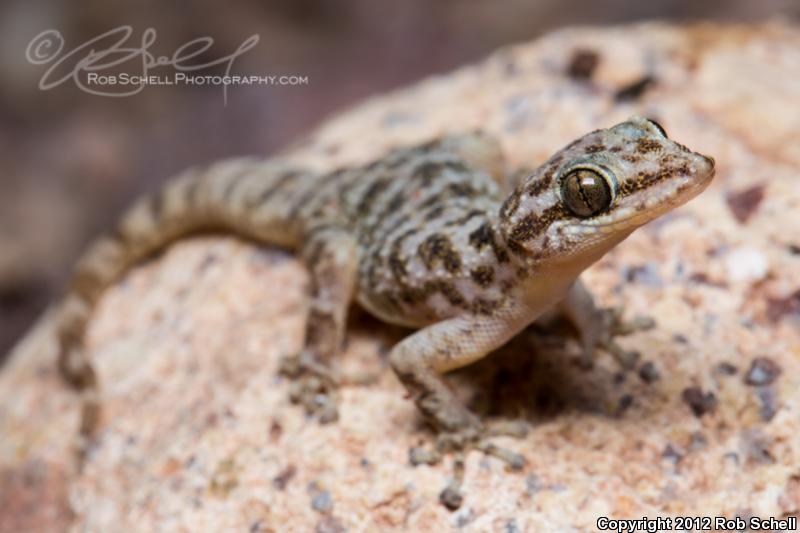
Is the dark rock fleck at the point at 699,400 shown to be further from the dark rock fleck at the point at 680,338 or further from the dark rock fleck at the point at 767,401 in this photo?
the dark rock fleck at the point at 680,338

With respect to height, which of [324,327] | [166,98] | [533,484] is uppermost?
[166,98]

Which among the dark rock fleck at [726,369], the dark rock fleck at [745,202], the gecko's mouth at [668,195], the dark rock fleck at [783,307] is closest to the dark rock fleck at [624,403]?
the dark rock fleck at [726,369]

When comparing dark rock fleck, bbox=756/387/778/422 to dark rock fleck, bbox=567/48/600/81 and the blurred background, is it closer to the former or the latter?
dark rock fleck, bbox=567/48/600/81

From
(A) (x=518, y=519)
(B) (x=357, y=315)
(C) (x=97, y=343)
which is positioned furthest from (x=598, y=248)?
(C) (x=97, y=343)

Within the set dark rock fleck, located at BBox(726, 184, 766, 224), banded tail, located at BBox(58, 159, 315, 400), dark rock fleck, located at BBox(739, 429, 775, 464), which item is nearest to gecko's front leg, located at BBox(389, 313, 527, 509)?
dark rock fleck, located at BBox(739, 429, 775, 464)

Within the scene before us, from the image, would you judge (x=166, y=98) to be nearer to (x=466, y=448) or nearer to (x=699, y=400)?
(x=466, y=448)

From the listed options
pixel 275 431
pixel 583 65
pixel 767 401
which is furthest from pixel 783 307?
pixel 275 431
